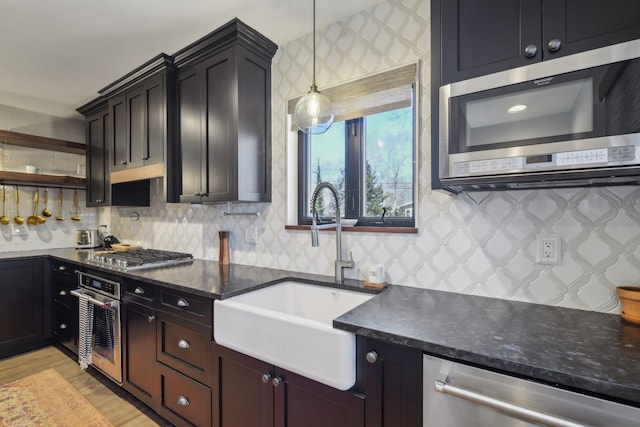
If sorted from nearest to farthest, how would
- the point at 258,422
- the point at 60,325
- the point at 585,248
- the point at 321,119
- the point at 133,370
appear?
1. the point at 585,248
2. the point at 258,422
3. the point at 321,119
4. the point at 133,370
5. the point at 60,325

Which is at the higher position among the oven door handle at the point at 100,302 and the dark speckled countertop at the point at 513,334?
the dark speckled countertop at the point at 513,334

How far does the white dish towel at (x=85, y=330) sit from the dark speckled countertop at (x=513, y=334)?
137 cm

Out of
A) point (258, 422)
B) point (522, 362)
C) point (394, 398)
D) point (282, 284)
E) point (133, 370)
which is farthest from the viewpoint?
point (133, 370)

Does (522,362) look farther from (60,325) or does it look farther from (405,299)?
(60,325)

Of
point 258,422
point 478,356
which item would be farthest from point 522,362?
point 258,422

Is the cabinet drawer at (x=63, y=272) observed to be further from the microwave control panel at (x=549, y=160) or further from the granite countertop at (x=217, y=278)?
the microwave control panel at (x=549, y=160)

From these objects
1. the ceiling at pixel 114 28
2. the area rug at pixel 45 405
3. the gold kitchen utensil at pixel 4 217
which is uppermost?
the ceiling at pixel 114 28

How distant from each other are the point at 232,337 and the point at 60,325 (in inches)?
102

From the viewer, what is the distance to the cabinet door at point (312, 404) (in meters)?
1.07

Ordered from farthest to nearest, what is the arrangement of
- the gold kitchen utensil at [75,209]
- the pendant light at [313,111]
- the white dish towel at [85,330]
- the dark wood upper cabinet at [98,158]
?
the gold kitchen utensil at [75,209]
the dark wood upper cabinet at [98,158]
the white dish towel at [85,330]
the pendant light at [313,111]

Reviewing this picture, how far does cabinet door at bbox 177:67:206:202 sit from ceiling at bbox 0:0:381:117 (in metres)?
0.28

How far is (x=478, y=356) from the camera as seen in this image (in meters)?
0.83

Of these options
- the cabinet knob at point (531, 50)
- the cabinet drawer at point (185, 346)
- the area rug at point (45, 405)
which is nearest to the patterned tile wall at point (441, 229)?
the cabinet knob at point (531, 50)

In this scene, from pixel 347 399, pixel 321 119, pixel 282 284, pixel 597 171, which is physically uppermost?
pixel 321 119
